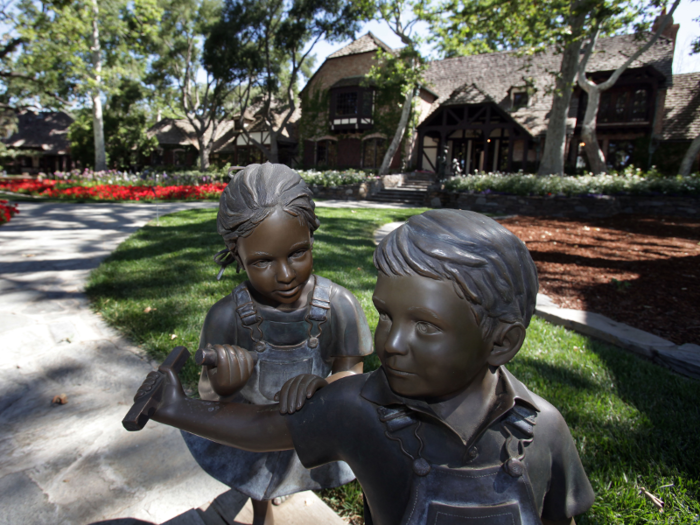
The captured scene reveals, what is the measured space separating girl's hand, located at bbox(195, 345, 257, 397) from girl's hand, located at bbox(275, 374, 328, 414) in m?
0.22

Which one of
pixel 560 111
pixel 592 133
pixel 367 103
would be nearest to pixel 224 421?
pixel 560 111

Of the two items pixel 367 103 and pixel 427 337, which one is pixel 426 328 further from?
pixel 367 103

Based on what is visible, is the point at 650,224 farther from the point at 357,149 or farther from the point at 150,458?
the point at 357,149

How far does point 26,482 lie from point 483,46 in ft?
66.3

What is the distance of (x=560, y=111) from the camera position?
1548cm

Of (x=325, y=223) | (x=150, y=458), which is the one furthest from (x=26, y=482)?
(x=325, y=223)

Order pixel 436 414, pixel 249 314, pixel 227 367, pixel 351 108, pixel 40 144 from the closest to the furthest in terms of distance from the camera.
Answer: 1. pixel 436 414
2. pixel 227 367
3. pixel 249 314
4. pixel 351 108
5. pixel 40 144

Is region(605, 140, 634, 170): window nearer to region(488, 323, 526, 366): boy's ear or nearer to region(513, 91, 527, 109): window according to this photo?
region(513, 91, 527, 109): window

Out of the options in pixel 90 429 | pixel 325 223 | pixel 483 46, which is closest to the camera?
pixel 90 429

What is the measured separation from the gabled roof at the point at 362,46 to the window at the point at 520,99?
8240 millimetres

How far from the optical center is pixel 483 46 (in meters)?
17.7

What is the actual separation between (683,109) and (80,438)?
97.4 feet

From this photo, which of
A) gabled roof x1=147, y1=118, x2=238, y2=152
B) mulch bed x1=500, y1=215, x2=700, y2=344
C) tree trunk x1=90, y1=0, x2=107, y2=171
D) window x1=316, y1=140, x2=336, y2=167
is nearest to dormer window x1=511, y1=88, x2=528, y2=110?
window x1=316, y1=140, x2=336, y2=167

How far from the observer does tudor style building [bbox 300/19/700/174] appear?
22141 millimetres
